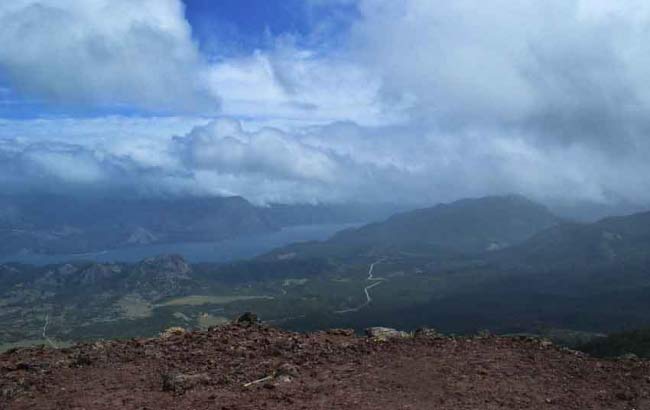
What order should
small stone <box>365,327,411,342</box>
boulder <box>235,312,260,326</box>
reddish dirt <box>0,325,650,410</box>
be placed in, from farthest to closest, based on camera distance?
boulder <box>235,312,260,326</box>
small stone <box>365,327,411,342</box>
reddish dirt <box>0,325,650,410</box>

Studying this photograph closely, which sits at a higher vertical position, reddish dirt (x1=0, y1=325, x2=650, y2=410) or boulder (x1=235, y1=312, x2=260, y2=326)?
boulder (x1=235, y1=312, x2=260, y2=326)

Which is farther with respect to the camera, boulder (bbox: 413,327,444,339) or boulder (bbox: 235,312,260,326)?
boulder (bbox: 235,312,260,326)

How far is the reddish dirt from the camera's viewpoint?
16219 mm

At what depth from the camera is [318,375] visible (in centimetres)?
1820

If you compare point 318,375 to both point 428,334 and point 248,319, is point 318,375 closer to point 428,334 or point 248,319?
point 428,334

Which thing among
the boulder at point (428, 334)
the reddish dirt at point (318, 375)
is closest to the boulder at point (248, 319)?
the reddish dirt at point (318, 375)

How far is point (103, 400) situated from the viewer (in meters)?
16.4

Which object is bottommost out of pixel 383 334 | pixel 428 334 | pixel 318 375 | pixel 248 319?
pixel 318 375

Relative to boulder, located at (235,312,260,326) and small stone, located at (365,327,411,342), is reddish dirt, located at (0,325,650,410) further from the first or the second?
boulder, located at (235,312,260,326)

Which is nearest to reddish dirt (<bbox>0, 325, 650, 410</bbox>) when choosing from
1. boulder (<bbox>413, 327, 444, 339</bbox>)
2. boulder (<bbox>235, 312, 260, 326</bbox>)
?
boulder (<bbox>413, 327, 444, 339</bbox>)

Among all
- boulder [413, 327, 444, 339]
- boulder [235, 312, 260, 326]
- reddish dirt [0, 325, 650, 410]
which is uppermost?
boulder [235, 312, 260, 326]

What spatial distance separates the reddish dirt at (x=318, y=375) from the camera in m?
16.2

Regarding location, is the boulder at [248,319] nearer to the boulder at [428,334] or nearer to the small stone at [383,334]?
the small stone at [383,334]

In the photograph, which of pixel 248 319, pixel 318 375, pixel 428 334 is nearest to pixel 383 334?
pixel 428 334
